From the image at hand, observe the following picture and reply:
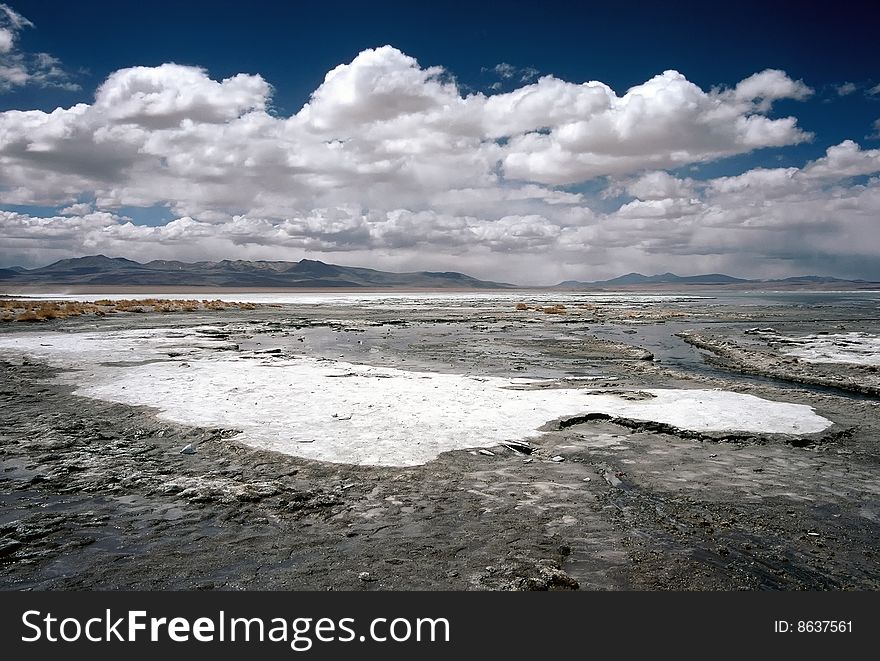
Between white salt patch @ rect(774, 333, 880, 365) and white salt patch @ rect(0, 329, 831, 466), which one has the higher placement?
white salt patch @ rect(774, 333, 880, 365)

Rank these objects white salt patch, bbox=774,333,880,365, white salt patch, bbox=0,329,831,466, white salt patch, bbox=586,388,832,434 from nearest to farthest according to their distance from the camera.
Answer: white salt patch, bbox=0,329,831,466 < white salt patch, bbox=586,388,832,434 < white salt patch, bbox=774,333,880,365

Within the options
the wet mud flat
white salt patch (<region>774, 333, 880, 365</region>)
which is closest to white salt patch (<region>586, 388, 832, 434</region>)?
the wet mud flat

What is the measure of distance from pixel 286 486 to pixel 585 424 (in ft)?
18.2

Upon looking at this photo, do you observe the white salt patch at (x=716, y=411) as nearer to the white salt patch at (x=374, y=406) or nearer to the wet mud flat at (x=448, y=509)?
the white salt patch at (x=374, y=406)

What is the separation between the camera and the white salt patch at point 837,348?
751 inches

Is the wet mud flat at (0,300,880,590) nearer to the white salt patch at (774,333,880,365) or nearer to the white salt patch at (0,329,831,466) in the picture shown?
the white salt patch at (0,329,831,466)

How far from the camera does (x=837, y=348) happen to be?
72.9 feet

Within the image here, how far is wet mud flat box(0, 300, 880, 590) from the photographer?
14.9ft

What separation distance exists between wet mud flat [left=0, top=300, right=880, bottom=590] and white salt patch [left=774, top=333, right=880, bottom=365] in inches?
371

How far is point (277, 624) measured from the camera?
3.88 meters

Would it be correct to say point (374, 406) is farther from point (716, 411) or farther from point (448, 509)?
point (716, 411)

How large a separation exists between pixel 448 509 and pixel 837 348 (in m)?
22.8

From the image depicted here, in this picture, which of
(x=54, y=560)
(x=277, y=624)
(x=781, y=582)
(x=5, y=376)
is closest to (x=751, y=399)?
(x=781, y=582)

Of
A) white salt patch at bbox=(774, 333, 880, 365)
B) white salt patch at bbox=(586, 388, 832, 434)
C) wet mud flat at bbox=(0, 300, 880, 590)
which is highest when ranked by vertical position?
white salt patch at bbox=(774, 333, 880, 365)
